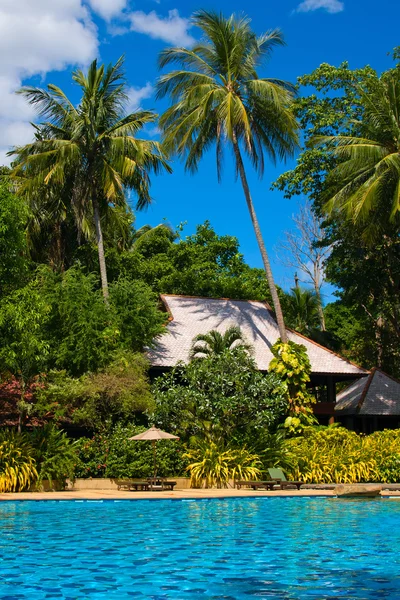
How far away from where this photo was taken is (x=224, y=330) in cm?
2878

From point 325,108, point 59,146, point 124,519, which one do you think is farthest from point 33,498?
point 325,108

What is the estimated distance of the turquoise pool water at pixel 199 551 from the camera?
7.12 m

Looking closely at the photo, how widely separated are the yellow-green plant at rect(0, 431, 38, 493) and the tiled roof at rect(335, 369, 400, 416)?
637 inches

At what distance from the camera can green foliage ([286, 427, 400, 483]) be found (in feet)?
69.2

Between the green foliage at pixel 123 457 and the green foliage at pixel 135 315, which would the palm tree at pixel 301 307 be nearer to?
the green foliage at pixel 135 315

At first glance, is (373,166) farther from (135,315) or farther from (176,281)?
(176,281)

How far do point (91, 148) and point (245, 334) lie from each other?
32.6 ft

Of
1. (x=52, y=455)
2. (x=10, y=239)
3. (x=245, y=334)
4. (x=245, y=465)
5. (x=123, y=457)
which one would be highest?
(x=10, y=239)

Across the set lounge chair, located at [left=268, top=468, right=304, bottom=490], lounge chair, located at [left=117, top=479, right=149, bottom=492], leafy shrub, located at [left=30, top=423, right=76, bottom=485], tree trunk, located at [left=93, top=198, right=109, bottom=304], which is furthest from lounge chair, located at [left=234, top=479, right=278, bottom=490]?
tree trunk, located at [left=93, top=198, right=109, bottom=304]

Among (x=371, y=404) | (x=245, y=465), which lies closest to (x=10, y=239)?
→ (x=245, y=465)

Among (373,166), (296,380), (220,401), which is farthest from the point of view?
(373,166)

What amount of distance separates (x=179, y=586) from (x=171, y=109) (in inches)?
923

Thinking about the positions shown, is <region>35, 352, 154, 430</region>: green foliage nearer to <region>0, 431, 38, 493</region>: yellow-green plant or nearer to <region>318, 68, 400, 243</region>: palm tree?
<region>0, 431, 38, 493</region>: yellow-green plant

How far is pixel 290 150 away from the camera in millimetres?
28469
